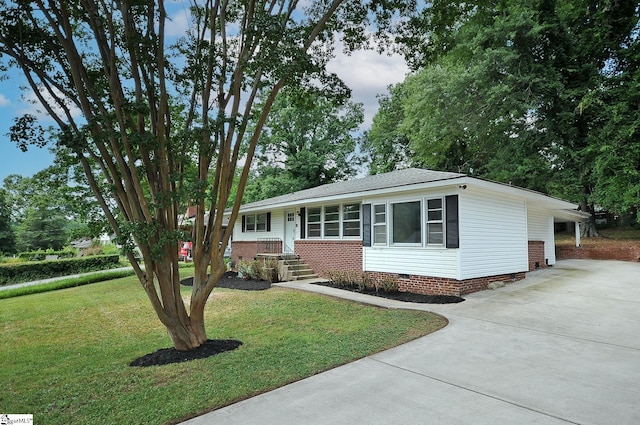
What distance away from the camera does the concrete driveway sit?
304 cm

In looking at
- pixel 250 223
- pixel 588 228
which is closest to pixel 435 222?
pixel 250 223

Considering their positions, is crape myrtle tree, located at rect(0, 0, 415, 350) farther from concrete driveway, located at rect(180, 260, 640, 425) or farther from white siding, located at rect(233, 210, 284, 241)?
white siding, located at rect(233, 210, 284, 241)

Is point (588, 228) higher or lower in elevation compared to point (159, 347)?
higher

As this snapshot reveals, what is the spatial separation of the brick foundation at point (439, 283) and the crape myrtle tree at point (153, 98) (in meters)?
6.09

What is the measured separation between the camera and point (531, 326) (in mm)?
5988

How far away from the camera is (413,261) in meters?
9.66

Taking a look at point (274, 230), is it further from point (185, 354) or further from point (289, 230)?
point (185, 354)

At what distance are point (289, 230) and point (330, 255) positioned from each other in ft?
9.95

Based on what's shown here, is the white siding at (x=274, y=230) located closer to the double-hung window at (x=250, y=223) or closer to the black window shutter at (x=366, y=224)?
the double-hung window at (x=250, y=223)

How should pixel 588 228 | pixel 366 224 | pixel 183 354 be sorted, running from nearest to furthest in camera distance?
1. pixel 183 354
2. pixel 366 224
3. pixel 588 228

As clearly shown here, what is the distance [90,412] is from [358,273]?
868 centimetres

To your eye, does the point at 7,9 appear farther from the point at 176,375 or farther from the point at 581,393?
the point at 581,393

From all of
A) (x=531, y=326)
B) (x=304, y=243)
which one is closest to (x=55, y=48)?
(x=531, y=326)

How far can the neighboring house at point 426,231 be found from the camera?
8.88 meters
